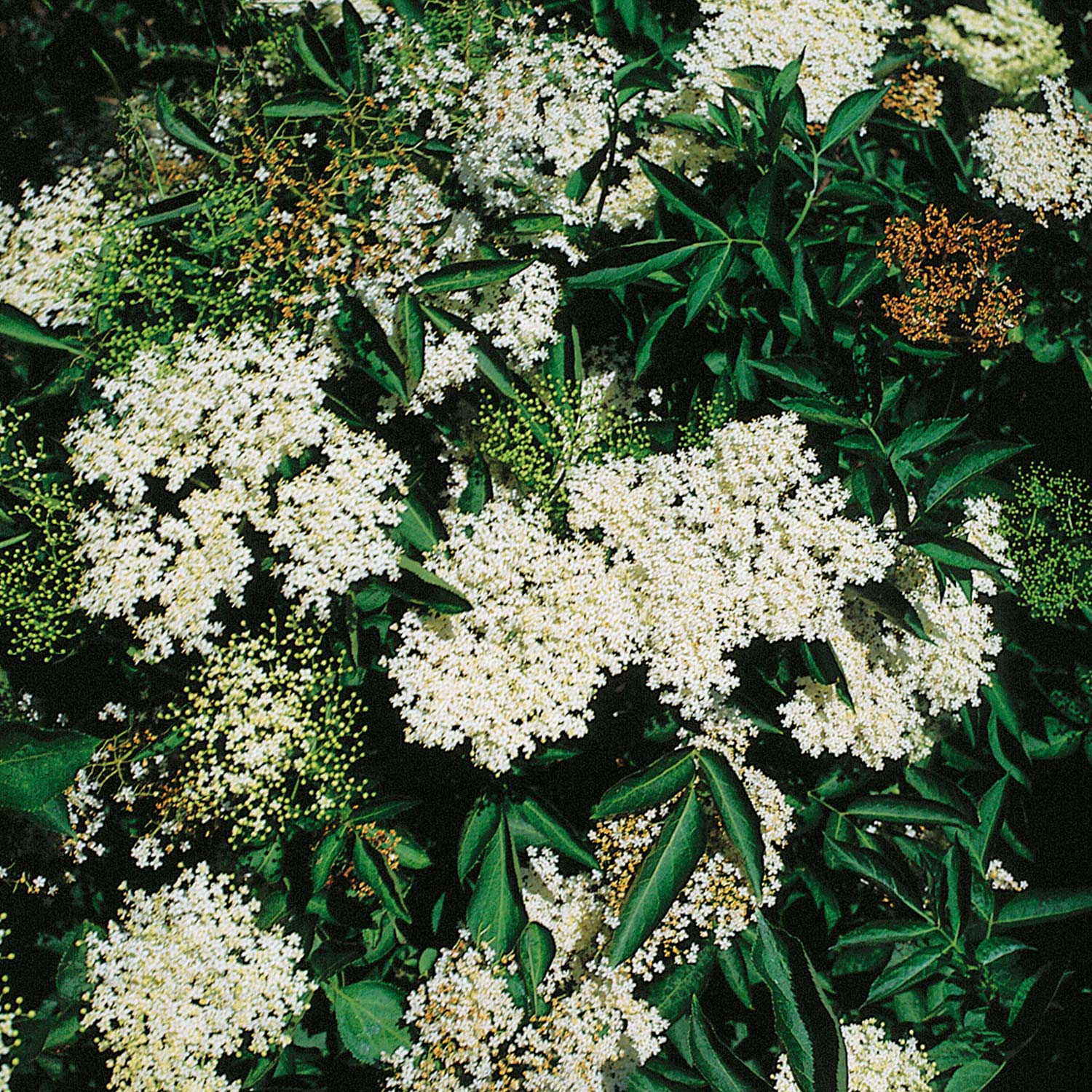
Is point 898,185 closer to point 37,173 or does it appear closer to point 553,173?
point 553,173

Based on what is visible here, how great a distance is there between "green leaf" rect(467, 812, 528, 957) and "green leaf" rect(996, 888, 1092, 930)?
114 centimetres

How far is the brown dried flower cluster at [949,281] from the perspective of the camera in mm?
1880

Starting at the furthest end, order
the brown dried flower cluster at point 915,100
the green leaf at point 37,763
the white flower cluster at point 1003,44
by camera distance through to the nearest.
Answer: the white flower cluster at point 1003,44 < the brown dried flower cluster at point 915,100 < the green leaf at point 37,763

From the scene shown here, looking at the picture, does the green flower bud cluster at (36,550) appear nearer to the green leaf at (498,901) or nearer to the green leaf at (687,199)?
the green leaf at (498,901)

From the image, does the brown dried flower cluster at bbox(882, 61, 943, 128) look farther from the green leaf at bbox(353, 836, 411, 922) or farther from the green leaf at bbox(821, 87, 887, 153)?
the green leaf at bbox(353, 836, 411, 922)

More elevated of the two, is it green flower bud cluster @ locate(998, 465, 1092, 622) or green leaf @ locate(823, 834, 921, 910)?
green flower bud cluster @ locate(998, 465, 1092, 622)

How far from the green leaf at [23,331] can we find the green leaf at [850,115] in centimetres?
172

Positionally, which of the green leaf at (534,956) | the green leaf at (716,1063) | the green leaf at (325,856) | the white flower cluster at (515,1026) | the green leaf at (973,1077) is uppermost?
the green leaf at (325,856)

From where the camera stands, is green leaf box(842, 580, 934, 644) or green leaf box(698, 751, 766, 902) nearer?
green leaf box(698, 751, 766, 902)

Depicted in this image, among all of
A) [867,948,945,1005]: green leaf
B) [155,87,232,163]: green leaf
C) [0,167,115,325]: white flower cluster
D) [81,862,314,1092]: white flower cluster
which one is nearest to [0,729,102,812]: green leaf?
[81,862,314,1092]: white flower cluster

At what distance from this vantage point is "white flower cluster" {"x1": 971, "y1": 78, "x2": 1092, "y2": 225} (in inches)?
80.9

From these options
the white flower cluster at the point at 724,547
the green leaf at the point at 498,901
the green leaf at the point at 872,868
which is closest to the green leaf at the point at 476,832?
the green leaf at the point at 498,901

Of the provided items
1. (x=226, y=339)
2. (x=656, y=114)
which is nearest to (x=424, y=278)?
(x=226, y=339)

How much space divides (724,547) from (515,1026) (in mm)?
1128
